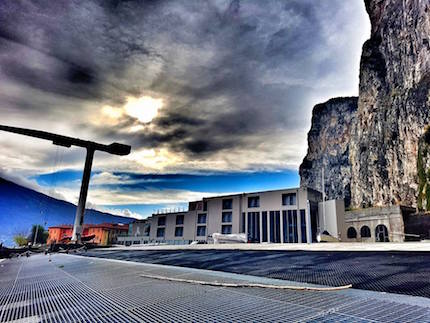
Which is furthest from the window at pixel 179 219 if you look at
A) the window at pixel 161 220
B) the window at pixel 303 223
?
the window at pixel 303 223

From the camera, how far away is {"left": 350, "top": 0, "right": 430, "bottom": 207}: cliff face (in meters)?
42.1

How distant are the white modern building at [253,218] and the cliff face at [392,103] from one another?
61.1 ft

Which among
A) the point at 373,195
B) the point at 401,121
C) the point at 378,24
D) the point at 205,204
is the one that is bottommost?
the point at 205,204

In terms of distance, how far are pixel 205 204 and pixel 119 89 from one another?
30.7 m

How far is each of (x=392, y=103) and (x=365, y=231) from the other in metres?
28.4

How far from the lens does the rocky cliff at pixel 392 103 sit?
42.1 m

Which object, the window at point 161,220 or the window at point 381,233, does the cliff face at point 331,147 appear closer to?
the window at point 381,233

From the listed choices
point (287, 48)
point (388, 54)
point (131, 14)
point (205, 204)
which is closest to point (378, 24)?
point (388, 54)

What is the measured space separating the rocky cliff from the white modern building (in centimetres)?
1841

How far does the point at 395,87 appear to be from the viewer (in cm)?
5025

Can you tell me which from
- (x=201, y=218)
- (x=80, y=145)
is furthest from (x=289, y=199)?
(x=80, y=145)

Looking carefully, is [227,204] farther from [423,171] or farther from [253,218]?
[423,171]

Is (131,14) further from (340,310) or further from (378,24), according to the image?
(378,24)

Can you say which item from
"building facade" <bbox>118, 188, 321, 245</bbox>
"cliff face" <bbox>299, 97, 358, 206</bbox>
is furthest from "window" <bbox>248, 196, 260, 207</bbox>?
"cliff face" <bbox>299, 97, 358, 206</bbox>
